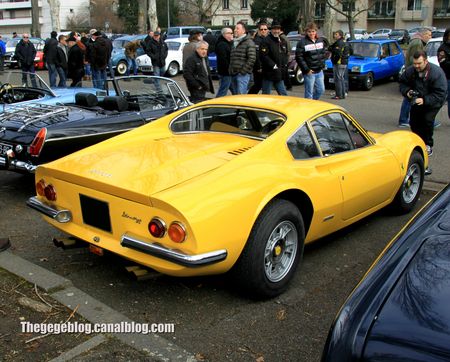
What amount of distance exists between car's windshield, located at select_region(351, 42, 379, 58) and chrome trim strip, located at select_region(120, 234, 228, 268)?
1442 centimetres

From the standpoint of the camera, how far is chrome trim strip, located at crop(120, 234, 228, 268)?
302 cm

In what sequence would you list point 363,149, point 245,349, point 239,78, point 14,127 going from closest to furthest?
point 245,349
point 363,149
point 14,127
point 239,78

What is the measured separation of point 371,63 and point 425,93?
9048 millimetres

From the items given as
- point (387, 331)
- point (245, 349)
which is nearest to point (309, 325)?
point (245, 349)

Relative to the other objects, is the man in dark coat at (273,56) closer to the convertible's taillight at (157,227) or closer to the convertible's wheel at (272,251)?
the convertible's wheel at (272,251)

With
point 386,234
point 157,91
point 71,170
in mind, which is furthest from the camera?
point 157,91

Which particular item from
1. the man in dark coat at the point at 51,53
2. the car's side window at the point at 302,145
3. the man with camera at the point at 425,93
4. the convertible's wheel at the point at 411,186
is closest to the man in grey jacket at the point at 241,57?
the man with camera at the point at 425,93

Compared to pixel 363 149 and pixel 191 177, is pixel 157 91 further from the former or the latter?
pixel 191 177

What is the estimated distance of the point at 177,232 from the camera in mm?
3070

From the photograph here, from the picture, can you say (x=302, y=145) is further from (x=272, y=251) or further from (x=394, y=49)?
(x=394, y=49)

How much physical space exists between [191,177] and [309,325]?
125 cm

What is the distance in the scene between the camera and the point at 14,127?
19.0 feet

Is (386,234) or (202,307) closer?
(202,307)

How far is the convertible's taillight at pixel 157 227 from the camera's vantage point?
3123mm
